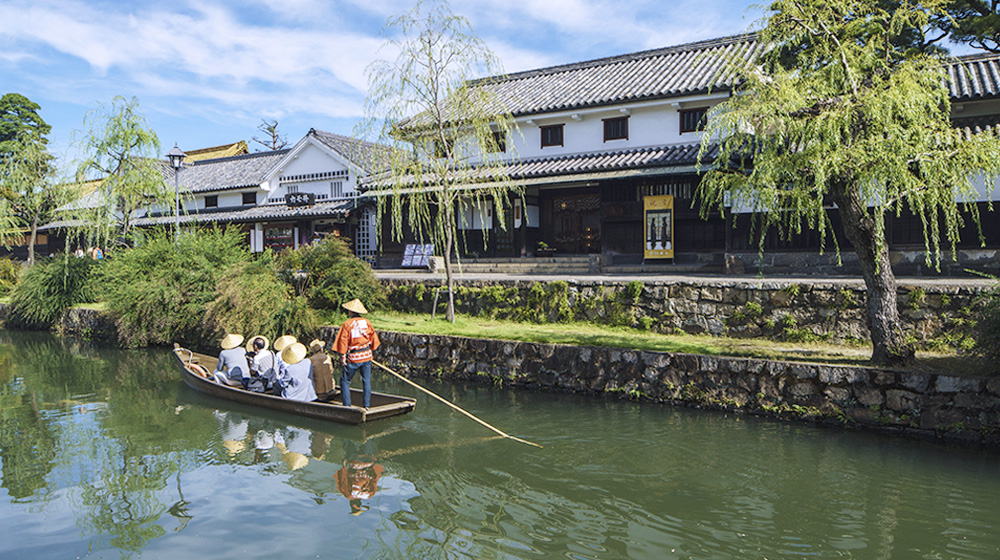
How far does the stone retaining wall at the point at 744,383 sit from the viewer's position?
8565 millimetres

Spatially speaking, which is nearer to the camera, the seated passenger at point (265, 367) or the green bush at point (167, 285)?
the seated passenger at point (265, 367)

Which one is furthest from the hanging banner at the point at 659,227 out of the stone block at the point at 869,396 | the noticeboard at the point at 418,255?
the stone block at the point at 869,396

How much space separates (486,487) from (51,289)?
67.6 ft

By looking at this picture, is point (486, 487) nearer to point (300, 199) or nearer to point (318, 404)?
point (318, 404)

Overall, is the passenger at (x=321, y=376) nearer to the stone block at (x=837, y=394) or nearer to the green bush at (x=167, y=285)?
the green bush at (x=167, y=285)

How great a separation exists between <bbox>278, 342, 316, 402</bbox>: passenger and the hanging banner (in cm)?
1205

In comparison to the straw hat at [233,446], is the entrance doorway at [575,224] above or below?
above

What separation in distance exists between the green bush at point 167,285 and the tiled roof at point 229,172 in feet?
42.0

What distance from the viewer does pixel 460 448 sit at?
9008 mm

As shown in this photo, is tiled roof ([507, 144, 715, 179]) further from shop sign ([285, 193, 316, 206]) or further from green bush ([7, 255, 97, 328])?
green bush ([7, 255, 97, 328])

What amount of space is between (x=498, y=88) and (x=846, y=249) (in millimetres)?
13919

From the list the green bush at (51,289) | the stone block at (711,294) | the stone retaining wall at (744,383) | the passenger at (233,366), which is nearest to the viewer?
the stone retaining wall at (744,383)

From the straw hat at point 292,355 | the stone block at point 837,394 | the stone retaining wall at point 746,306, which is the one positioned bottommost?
the stone block at point 837,394

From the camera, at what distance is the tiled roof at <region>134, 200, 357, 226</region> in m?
26.6
